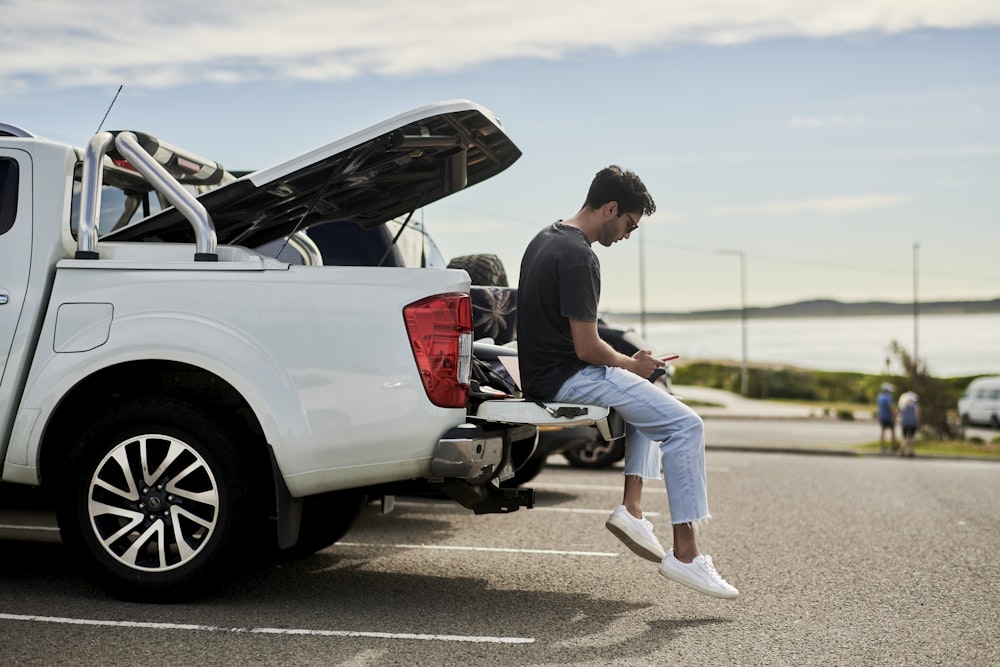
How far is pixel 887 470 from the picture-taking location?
15305 millimetres

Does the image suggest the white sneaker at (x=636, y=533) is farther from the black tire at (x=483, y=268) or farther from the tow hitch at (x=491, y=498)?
the black tire at (x=483, y=268)

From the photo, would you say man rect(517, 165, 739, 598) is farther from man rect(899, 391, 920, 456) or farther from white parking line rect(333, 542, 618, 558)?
man rect(899, 391, 920, 456)

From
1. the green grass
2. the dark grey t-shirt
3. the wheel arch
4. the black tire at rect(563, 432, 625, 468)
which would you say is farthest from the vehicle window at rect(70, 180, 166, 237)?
the green grass

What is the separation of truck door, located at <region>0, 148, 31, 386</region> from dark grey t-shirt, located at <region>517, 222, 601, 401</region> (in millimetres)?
2315

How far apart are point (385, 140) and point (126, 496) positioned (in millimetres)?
1966

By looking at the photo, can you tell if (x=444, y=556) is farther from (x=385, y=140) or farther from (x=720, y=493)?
(x=720, y=493)

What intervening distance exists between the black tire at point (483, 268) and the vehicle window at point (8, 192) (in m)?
3.19

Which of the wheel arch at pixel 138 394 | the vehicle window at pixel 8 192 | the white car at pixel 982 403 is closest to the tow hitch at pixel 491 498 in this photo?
the wheel arch at pixel 138 394

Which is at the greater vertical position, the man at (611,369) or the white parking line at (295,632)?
the man at (611,369)

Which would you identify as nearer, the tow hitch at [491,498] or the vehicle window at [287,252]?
the tow hitch at [491,498]

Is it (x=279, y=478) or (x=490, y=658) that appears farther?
(x=279, y=478)

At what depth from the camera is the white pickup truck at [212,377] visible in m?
4.86

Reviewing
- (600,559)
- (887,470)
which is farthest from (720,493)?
(887,470)

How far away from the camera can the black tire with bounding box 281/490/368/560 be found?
20.9 ft
